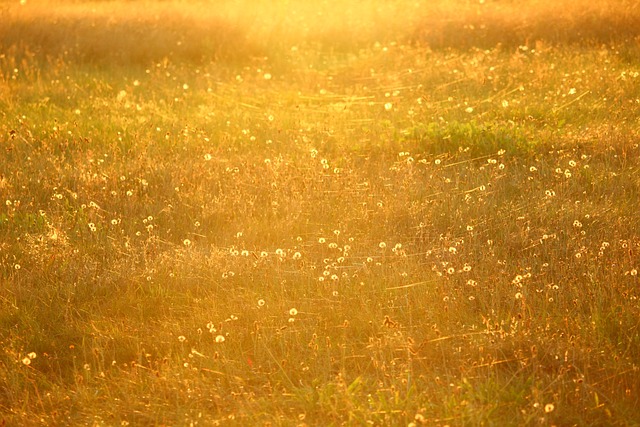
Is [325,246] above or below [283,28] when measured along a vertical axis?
below

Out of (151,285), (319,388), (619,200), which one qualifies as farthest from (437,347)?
(619,200)

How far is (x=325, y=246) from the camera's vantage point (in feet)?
17.2

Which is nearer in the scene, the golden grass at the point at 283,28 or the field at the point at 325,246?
the field at the point at 325,246

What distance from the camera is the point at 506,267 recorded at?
4.63 m

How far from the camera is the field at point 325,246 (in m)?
3.59

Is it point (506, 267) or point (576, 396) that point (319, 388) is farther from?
point (506, 267)

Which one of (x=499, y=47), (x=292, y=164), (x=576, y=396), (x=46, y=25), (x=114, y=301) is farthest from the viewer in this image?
(x=46, y=25)

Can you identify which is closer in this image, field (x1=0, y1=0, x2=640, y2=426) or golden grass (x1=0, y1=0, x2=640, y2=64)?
field (x1=0, y1=0, x2=640, y2=426)

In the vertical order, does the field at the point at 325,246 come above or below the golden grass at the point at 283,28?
below

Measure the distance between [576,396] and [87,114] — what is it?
23.2 feet

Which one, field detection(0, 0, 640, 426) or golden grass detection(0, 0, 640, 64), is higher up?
golden grass detection(0, 0, 640, 64)

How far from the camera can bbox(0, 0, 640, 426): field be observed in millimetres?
3588

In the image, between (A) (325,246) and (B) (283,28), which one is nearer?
(A) (325,246)

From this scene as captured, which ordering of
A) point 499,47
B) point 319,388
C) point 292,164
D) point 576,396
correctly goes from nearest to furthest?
point 576,396 < point 319,388 < point 292,164 < point 499,47
